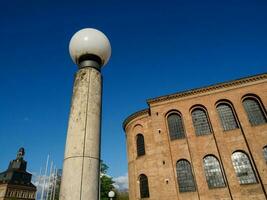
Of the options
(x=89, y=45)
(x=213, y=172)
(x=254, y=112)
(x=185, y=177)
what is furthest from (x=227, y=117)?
(x=89, y=45)

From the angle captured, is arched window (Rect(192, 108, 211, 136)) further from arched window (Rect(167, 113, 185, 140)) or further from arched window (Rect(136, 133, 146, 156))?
arched window (Rect(136, 133, 146, 156))

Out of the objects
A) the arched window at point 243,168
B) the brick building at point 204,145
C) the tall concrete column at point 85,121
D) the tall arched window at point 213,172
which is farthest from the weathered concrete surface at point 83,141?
the arched window at point 243,168

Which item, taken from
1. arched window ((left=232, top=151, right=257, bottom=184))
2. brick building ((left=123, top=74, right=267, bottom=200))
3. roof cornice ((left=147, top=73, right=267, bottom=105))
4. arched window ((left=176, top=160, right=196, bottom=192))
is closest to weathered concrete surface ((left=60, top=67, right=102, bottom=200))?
brick building ((left=123, top=74, right=267, bottom=200))

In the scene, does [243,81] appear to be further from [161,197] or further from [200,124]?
[161,197]

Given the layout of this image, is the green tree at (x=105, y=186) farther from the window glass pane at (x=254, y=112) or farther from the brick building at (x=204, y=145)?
the window glass pane at (x=254, y=112)

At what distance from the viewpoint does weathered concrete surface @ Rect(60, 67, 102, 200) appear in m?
2.73

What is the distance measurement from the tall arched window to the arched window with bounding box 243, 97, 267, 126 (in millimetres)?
4539

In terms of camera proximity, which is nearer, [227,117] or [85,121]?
[85,121]

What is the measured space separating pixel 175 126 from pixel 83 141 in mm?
16248

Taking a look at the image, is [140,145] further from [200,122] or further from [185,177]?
[200,122]

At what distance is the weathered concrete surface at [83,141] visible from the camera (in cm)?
273

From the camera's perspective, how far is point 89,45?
3.74 metres

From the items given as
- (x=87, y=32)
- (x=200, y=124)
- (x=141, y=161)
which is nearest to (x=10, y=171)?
(x=141, y=161)

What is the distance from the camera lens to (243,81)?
18.1 meters
